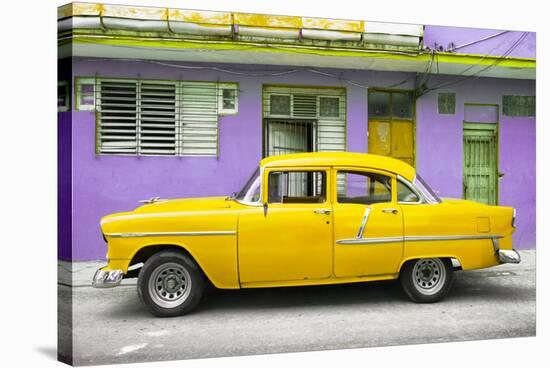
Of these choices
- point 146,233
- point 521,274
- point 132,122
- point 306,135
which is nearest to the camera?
point 146,233

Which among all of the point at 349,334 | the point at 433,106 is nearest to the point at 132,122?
the point at 349,334

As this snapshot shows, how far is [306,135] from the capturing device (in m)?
4.97

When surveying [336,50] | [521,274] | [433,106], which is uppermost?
[336,50]

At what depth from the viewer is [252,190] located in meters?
4.59

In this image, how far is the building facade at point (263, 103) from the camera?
13.8 ft

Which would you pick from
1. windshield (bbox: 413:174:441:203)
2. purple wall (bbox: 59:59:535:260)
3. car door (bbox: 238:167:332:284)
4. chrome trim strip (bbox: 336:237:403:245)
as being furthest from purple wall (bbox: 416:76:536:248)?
car door (bbox: 238:167:332:284)

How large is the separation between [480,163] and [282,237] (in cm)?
252

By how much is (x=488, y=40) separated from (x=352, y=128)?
5.78 ft

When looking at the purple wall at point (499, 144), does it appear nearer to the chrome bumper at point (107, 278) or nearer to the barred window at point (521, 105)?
the barred window at point (521, 105)

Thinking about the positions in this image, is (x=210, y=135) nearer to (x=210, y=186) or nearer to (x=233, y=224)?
(x=210, y=186)

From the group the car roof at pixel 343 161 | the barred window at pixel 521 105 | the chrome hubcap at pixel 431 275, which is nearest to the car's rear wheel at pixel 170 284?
the car roof at pixel 343 161

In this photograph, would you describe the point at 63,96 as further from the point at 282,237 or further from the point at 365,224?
the point at 365,224

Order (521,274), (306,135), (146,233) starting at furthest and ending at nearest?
(521,274), (306,135), (146,233)

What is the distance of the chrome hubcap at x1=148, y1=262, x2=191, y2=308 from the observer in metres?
4.37
